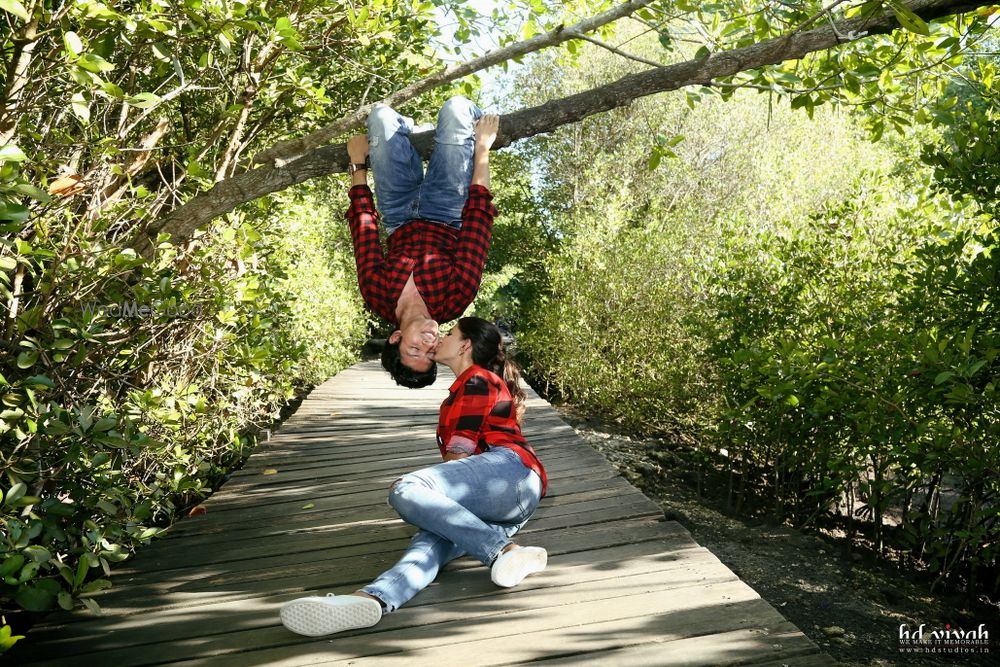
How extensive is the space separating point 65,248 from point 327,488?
8.19ft

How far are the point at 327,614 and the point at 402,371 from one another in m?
1.72

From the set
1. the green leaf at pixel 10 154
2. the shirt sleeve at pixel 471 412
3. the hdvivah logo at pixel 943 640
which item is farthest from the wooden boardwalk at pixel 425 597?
the green leaf at pixel 10 154

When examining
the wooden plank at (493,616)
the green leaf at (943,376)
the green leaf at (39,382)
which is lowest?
the wooden plank at (493,616)

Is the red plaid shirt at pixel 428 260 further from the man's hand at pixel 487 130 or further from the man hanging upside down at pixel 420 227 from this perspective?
the man's hand at pixel 487 130

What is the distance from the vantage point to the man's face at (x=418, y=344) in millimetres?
4156

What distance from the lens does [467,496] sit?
339cm

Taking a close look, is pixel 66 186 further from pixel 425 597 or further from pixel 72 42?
pixel 425 597

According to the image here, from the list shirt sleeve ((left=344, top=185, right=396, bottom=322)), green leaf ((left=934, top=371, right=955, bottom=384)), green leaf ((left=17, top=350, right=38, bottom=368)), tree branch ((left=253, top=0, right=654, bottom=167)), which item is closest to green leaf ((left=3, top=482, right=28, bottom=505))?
green leaf ((left=17, top=350, right=38, bottom=368))

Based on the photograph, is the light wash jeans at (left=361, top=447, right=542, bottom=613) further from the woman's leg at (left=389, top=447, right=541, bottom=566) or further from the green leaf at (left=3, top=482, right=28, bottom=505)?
the green leaf at (left=3, top=482, right=28, bottom=505)

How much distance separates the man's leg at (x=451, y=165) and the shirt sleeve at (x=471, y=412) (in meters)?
1.18

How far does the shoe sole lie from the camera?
280 centimetres

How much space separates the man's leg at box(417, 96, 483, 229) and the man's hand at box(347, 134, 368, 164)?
0.42m

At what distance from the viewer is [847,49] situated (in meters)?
4.88

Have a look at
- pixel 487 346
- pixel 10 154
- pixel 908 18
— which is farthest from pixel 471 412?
pixel 908 18
